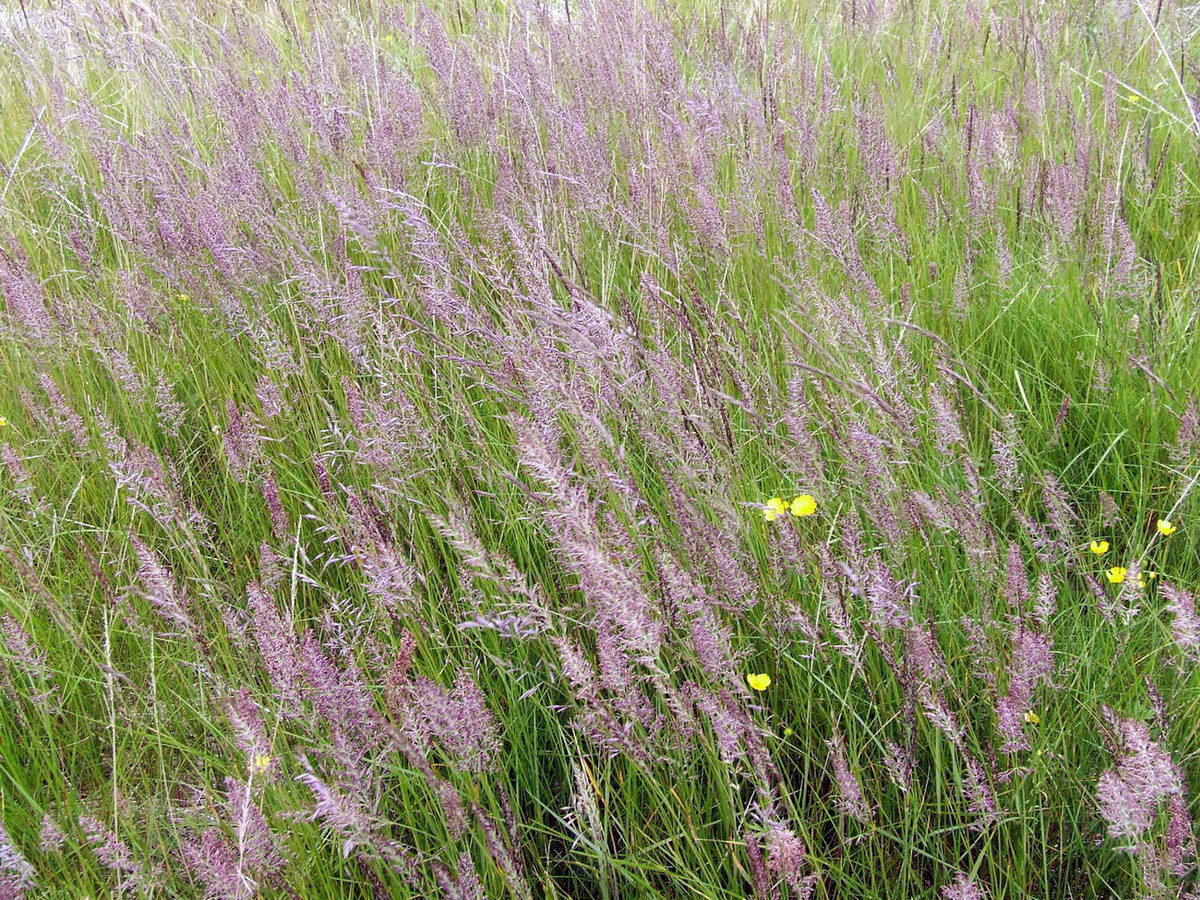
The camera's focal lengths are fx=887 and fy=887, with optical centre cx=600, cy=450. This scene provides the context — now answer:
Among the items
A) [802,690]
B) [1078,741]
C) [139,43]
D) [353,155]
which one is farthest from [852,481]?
[139,43]

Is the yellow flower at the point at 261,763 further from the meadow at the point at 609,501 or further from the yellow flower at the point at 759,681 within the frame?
the yellow flower at the point at 759,681

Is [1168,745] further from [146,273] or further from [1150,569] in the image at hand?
[146,273]

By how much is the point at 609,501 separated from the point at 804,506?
0.32 metres

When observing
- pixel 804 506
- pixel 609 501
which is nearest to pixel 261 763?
pixel 609 501

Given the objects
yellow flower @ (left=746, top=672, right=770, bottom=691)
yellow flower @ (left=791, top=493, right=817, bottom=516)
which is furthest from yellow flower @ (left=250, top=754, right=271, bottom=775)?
yellow flower @ (left=791, top=493, right=817, bottom=516)

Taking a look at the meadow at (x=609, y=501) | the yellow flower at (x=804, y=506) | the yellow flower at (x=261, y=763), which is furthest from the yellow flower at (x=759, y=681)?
the yellow flower at (x=261, y=763)

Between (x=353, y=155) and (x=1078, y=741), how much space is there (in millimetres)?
2265

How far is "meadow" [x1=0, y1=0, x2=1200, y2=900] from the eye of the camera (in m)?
1.07

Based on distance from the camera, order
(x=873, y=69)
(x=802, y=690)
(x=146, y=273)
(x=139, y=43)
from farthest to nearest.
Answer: (x=873, y=69), (x=139, y=43), (x=146, y=273), (x=802, y=690)

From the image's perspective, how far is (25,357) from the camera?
7.56ft

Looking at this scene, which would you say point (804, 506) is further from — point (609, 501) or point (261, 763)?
point (261, 763)

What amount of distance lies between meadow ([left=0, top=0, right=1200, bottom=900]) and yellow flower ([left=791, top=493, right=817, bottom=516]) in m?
0.01

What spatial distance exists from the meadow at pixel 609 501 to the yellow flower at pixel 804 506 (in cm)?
Answer: 1

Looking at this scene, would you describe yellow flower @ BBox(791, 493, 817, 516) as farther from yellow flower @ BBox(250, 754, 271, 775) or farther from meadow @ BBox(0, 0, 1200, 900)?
yellow flower @ BBox(250, 754, 271, 775)
